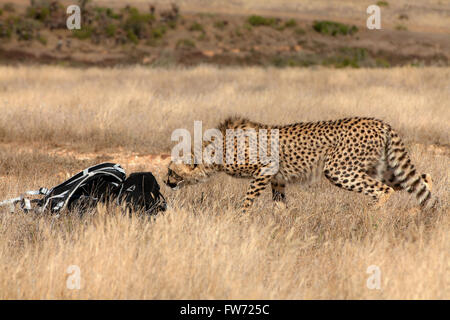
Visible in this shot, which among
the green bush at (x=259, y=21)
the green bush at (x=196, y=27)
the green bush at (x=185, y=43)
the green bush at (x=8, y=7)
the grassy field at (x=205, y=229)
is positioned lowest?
the grassy field at (x=205, y=229)

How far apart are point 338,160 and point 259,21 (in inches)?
1261

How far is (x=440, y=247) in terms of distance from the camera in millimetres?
3553

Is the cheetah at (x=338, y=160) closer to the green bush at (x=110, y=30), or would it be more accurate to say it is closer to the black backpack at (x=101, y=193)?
the black backpack at (x=101, y=193)

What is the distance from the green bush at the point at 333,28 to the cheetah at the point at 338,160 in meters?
30.4

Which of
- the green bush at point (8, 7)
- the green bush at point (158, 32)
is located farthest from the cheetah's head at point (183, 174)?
the green bush at point (8, 7)

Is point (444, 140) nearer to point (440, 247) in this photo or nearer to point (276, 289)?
point (440, 247)

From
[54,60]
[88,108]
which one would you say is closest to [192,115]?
[88,108]

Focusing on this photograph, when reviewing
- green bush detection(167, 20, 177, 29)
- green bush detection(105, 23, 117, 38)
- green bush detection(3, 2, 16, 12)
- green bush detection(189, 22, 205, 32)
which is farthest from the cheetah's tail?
green bush detection(3, 2, 16, 12)

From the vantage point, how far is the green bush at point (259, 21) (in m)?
35.4

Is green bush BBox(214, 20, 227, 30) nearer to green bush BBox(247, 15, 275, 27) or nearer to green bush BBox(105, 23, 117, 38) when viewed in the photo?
green bush BBox(247, 15, 275, 27)

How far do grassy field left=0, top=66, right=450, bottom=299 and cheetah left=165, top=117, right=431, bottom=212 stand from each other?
165 mm

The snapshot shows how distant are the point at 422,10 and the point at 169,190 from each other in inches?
1602

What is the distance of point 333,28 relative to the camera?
113ft

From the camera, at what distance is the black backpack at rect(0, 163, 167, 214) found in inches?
166
